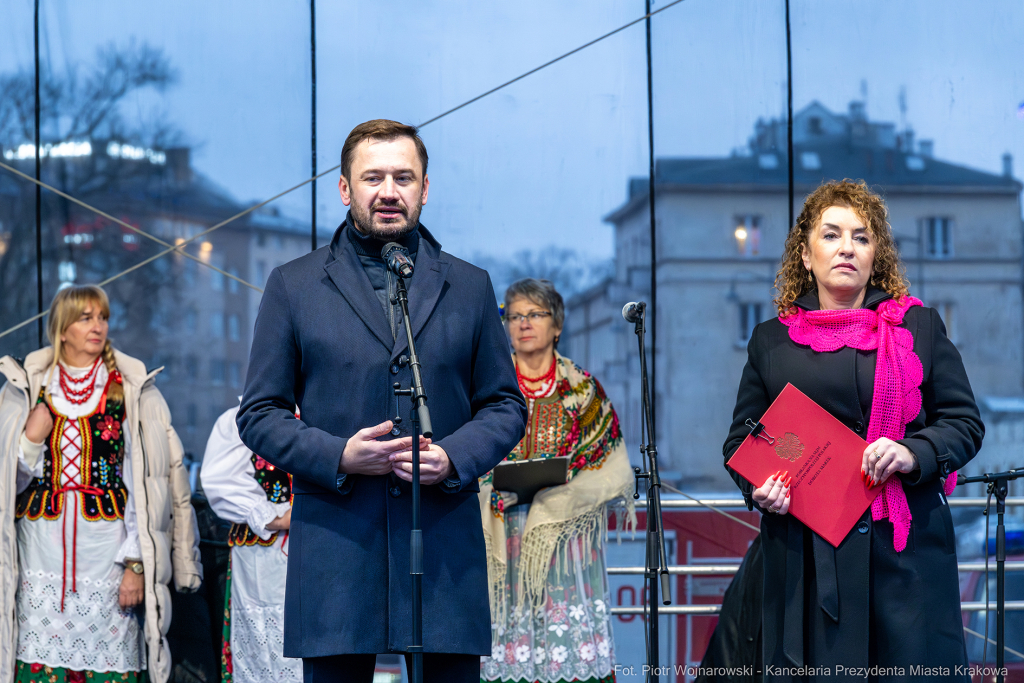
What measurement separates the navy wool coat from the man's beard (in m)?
0.06

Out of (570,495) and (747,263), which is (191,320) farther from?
(747,263)

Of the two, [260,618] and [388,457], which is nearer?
[388,457]

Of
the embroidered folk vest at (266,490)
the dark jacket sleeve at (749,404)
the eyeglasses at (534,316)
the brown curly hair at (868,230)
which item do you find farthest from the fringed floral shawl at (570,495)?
the brown curly hair at (868,230)

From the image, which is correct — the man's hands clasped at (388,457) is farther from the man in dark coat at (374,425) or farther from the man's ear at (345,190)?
the man's ear at (345,190)

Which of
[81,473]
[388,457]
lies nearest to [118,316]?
[81,473]

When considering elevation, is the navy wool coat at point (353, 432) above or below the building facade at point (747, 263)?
below

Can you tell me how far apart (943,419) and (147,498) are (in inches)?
105

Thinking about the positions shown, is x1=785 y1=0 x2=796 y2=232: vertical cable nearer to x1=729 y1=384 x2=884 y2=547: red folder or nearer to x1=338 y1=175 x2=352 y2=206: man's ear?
x1=729 y1=384 x2=884 y2=547: red folder

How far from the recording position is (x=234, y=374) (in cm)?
443

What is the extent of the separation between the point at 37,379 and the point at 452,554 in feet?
7.76

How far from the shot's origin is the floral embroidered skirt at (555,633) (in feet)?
10.6

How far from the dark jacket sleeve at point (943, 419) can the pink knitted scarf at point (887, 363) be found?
1.9 inches

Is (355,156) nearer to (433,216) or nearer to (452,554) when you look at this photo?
(452,554)

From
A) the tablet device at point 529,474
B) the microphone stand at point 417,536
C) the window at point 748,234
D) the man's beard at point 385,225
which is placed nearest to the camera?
the microphone stand at point 417,536
